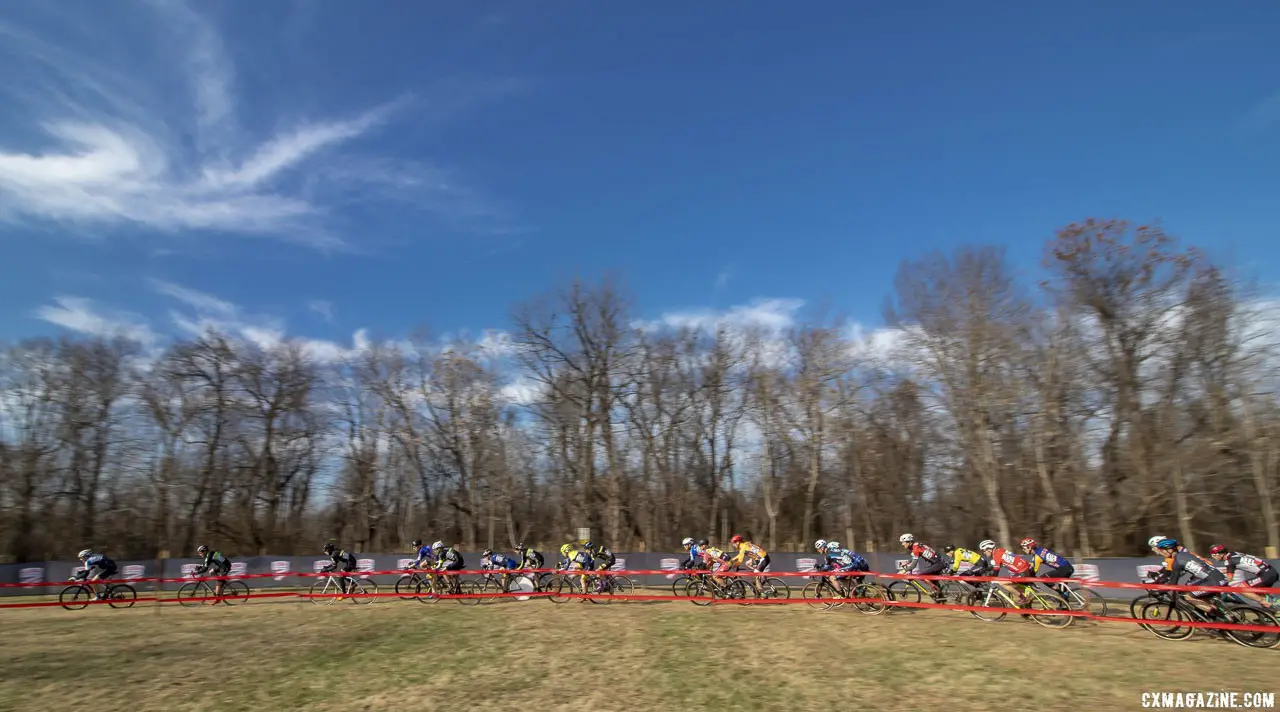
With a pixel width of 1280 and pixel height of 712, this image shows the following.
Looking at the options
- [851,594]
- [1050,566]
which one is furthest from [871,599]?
[1050,566]

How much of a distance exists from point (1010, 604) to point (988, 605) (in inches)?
17.8

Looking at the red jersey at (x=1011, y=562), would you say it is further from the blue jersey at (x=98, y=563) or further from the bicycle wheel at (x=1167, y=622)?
the blue jersey at (x=98, y=563)

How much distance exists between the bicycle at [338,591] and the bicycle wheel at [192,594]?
319cm

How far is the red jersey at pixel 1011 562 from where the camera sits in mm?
15016

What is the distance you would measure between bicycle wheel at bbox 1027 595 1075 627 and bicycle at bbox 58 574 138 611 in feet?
80.2

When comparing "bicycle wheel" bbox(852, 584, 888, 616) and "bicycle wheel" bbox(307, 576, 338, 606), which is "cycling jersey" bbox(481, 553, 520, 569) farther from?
"bicycle wheel" bbox(852, 584, 888, 616)

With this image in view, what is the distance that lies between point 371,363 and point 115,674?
36.9 m

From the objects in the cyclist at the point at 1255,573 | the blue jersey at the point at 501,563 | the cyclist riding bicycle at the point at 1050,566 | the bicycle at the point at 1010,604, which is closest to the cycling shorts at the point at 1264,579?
the cyclist at the point at 1255,573

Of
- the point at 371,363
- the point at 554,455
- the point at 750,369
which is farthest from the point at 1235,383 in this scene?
the point at 371,363

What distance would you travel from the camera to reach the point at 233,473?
44.1 meters

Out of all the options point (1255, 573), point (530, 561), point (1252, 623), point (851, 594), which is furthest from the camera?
point (530, 561)

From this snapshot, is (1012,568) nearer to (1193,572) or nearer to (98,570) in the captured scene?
(1193,572)

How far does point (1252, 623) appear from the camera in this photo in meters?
11.9

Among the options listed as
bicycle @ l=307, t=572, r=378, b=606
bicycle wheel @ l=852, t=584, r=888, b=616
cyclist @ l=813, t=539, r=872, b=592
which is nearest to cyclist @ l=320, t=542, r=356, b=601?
bicycle @ l=307, t=572, r=378, b=606
